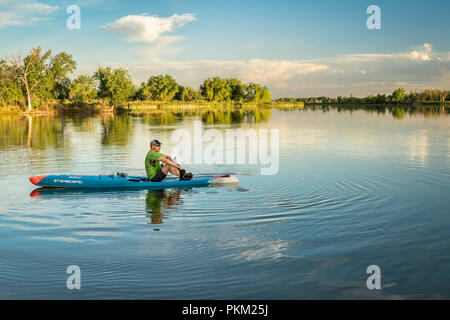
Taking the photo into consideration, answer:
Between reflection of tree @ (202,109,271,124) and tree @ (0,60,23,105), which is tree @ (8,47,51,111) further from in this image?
reflection of tree @ (202,109,271,124)

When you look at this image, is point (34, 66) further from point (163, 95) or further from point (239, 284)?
point (239, 284)

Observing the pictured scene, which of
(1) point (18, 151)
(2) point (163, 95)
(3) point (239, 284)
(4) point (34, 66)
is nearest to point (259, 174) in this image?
(3) point (239, 284)

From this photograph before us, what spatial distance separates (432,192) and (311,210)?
492 centimetres

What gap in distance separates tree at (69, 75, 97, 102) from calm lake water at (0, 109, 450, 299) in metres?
78.3

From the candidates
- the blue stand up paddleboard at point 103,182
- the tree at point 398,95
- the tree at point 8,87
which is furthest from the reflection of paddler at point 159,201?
the tree at point 398,95

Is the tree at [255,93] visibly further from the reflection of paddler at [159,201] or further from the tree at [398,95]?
the reflection of paddler at [159,201]

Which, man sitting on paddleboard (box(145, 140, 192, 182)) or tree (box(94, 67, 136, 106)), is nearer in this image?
man sitting on paddleboard (box(145, 140, 192, 182))

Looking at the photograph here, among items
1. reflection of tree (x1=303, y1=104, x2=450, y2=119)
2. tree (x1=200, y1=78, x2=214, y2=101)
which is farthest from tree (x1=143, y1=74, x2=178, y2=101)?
reflection of tree (x1=303, y1=104, x2=450, y2=119)

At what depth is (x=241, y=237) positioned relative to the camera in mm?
8516

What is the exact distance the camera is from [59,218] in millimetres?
10125

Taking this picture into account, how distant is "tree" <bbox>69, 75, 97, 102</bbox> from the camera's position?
89.2 m

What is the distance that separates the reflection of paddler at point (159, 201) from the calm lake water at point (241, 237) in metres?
0.04

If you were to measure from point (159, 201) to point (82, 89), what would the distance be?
89.8 meters

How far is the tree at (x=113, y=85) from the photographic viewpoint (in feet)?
297
